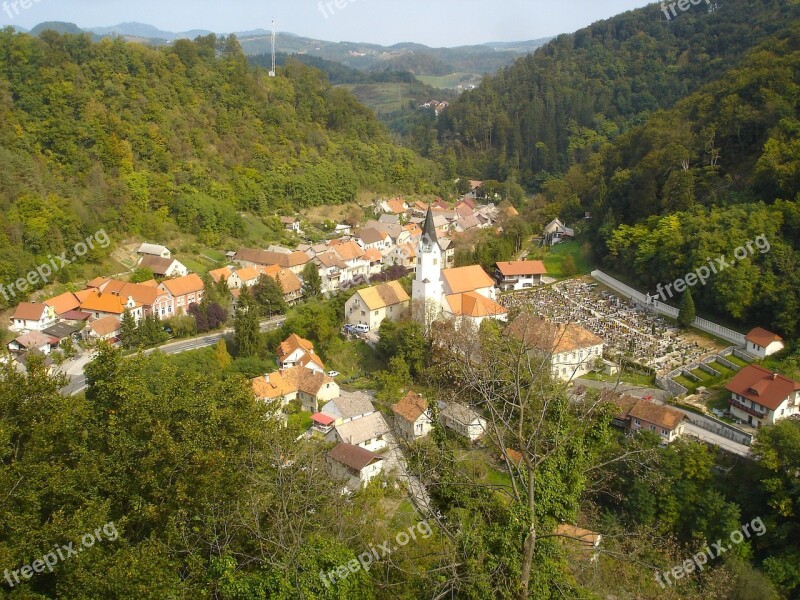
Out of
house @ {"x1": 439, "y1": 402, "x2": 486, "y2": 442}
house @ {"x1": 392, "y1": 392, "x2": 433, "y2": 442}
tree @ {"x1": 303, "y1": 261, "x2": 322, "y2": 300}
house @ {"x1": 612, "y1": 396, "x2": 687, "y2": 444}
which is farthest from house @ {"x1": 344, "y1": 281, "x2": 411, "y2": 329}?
house @ {"x1": 612, "y1": 396, "x2": 687, "y2": 444}

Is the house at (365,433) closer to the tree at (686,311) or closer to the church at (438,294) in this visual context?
the church at (438,294)

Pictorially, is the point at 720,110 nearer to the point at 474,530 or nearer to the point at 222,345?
the point at 222,345

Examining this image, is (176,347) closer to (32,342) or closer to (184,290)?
(184,290)

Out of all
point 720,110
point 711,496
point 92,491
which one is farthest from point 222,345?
point 720,110

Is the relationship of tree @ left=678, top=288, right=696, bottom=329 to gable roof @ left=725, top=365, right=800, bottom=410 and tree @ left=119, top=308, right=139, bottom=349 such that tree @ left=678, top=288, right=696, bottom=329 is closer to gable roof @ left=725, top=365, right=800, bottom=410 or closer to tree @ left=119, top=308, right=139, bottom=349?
gable roof @ left=725, top=365, right=800, bottom=410

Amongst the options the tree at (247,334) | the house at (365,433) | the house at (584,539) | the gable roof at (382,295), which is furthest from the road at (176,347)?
the house at (584,539)

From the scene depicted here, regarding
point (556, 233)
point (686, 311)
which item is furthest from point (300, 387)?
point (556, 233)
